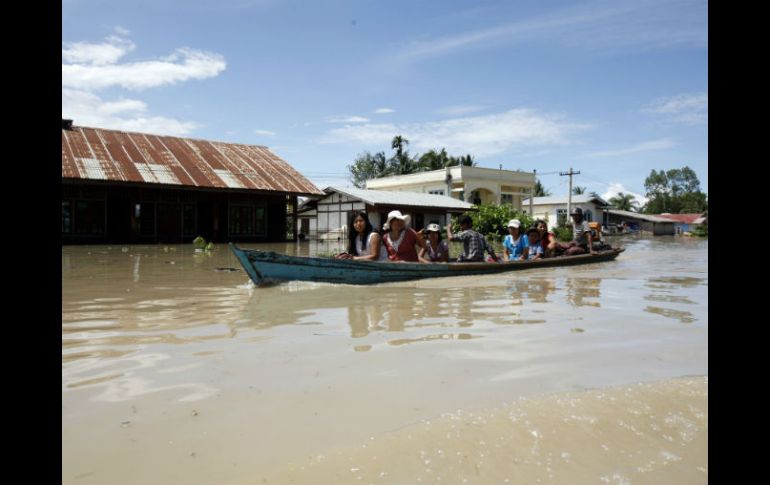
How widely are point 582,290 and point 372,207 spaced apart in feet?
57.9

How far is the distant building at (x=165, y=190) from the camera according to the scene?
61.6 feet

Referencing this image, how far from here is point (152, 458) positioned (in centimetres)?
245

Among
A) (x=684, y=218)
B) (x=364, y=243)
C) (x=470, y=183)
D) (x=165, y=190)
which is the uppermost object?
(x=470, y=183)

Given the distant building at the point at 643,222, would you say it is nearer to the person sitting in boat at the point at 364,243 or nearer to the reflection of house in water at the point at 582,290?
the reflection of house in water at the point at 582,290

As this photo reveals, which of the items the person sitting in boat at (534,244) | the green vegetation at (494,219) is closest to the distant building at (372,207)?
the green vegetation at (494,219)

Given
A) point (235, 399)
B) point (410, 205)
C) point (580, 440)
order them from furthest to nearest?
1. point (410, 205)
2. point (235, 399)
3. point (580, 440)

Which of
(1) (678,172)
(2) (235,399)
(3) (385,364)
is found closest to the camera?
(2) (235,399)

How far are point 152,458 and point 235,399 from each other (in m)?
0.76

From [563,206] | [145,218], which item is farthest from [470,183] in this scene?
[145,218]

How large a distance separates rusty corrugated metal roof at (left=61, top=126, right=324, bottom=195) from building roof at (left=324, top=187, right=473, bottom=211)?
10.7ft

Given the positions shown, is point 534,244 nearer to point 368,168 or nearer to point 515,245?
point 515,245

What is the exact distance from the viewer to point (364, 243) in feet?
29.8
